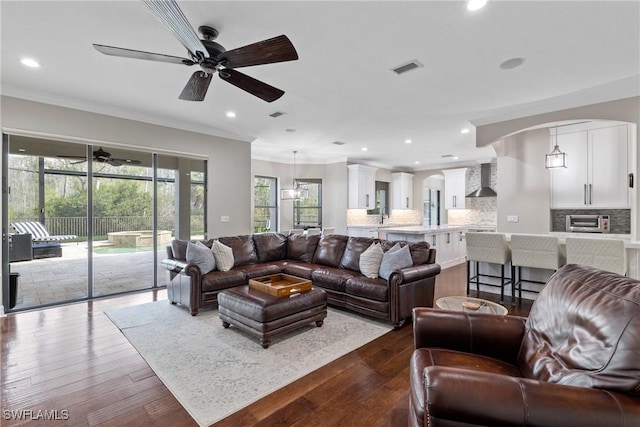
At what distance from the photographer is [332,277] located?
160 inches

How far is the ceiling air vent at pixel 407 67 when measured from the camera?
3.14m

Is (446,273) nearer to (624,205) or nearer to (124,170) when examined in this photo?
(624,205)

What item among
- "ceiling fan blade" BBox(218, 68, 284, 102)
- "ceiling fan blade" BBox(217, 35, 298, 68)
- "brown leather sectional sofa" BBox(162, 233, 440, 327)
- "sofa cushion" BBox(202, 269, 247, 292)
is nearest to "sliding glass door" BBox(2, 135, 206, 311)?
"brown leather sectional sofa" BBox(162, 233, 440, 327)

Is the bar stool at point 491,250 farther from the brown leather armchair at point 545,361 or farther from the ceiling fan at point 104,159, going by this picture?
the ceiling fan at point 104,159

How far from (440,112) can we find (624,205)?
3.12 m

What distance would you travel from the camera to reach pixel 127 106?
4484 millimetres

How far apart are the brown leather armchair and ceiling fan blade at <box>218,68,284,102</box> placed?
7.81 feet

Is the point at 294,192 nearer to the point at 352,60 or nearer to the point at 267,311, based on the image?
the point at 352,60

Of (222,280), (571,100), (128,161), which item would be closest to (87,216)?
(128,161)

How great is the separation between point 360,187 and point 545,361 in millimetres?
7545

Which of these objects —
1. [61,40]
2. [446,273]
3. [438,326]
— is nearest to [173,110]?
[61,40]

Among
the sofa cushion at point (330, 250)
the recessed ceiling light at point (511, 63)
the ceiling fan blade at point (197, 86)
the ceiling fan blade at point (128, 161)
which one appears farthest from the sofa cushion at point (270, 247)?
the recessed ceiling light at point (511, 63)

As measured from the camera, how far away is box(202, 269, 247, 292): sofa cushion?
394 centimetres

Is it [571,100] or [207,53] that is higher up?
[571,100]
